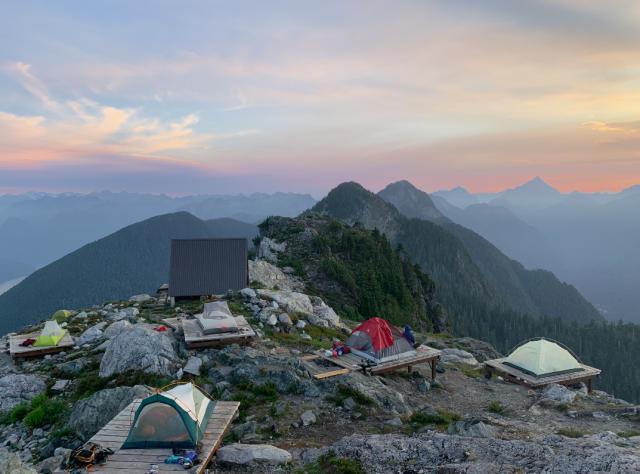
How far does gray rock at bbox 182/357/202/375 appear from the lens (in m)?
16.7

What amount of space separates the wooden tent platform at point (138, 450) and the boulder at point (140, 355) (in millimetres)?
4843

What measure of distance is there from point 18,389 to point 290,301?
58.7ft

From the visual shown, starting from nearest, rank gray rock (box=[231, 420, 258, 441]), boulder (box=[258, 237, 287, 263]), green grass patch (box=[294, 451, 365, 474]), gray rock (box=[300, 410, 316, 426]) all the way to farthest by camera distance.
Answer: green grass patch (box=[294, 451, 365, 474])
gray rock (box=[231, 420, 258, 441])
gray rock (box=[300, 410, 316, 426])
boulder (box=[258, 237, 287, 263])

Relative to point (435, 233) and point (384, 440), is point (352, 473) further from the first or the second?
point (435, 233)

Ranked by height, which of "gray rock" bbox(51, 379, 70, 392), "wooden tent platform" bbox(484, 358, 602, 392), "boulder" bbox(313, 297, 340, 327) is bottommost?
"boulder" bbox(313, 297, 340, 327)

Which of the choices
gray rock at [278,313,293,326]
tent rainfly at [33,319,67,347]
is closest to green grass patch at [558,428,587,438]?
gray rock at [278,313,293,326]

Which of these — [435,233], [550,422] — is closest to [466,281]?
[435,233]

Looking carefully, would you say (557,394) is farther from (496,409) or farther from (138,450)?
(138,450)

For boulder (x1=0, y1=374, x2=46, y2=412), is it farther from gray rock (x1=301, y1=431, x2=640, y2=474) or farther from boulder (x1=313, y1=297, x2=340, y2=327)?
boulder (x1=313, y1=297, x2=340, y2=327)

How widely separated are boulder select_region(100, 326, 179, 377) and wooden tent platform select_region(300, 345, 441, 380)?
553 centimetres

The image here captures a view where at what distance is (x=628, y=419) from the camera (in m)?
15.4

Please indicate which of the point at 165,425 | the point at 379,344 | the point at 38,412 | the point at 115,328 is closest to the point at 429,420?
the point at 379,344

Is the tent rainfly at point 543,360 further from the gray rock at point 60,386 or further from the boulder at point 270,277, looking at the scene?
the boulder at point 270,277

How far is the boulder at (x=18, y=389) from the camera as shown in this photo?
15867mm
